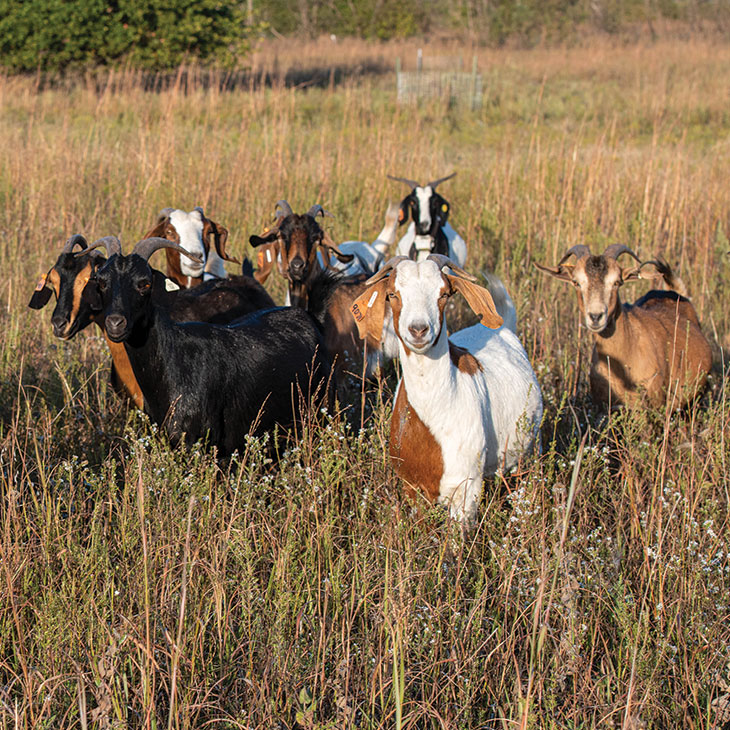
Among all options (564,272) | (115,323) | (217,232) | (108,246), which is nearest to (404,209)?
(217,232)

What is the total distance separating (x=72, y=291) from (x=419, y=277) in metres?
1.72

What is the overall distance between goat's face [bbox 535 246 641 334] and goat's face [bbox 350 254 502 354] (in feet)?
4.59

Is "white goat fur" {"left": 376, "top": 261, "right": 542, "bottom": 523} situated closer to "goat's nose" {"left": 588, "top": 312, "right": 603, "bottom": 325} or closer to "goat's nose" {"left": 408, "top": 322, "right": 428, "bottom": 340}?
"goat's nose" {"left": 408, "top": 322, "right": 428, "bottom": 340}

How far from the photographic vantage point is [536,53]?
24.2 meters

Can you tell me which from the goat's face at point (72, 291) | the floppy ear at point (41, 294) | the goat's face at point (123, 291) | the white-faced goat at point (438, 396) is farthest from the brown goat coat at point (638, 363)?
the floppy ear at point (41, 294)

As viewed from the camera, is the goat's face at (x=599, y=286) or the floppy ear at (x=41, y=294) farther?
the goat's face at (x=599, y=286)

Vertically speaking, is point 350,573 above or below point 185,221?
below

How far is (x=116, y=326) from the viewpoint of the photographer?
391 centimetres

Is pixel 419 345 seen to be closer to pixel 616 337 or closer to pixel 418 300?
pixel 418 300

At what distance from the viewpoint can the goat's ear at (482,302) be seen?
11.8 ft

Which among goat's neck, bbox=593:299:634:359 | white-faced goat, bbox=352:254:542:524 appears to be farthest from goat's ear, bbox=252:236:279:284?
white-faced goat, bbox=352:254:542:524

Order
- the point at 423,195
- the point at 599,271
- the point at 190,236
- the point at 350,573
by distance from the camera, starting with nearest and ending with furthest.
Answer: the point at 350,573 → the point at 599,271 → the point at 190,236 → the point at 423,195

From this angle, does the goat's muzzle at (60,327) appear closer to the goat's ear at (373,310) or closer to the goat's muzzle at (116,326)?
the goat's muzzle at (116,326)

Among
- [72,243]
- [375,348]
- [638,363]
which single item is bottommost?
[375,348]
